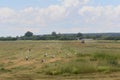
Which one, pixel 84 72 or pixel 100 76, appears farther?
pixel 84 72

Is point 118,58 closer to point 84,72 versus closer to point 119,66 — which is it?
point 119,66

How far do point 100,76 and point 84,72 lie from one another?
1.81m

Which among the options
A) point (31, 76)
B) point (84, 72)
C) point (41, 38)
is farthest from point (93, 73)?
point (41, 38)

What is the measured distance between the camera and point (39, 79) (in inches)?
682

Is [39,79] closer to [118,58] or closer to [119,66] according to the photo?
[119,66]

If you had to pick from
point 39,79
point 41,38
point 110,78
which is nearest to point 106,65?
point 110,78

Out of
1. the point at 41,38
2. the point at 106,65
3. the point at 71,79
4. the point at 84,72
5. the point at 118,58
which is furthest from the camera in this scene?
the point at 41,38

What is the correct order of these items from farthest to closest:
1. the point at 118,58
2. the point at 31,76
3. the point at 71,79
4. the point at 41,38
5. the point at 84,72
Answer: the point at 41,38 → the point at 118,58 → the point at 84,72 → the point at 31,76 → the point at 71,79

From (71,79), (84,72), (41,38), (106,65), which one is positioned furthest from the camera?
(41,38)

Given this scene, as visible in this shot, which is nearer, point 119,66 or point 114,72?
point 114,72

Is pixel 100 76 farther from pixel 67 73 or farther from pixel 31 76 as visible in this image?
pixel 31 76

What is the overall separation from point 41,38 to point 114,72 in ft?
336

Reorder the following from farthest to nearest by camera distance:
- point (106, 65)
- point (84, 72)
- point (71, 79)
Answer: point (106, 65)
point (84, 72)
point (71, 79)

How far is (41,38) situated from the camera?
121688 millimetres
